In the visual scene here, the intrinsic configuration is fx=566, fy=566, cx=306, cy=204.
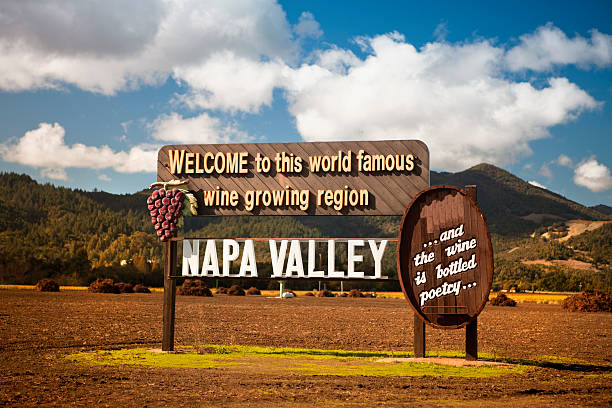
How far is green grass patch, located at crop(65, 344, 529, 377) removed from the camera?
11.8 meters

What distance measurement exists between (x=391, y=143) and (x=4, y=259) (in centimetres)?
8686

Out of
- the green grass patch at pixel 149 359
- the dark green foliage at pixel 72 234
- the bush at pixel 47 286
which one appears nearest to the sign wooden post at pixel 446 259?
the green grass patch at pixel 149 359

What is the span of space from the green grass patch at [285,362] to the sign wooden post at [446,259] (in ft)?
3.68

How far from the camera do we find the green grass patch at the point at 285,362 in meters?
11.8

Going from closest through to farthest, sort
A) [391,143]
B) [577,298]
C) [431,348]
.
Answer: [391,143]
[431,348]
[577,298]

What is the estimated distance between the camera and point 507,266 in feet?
460

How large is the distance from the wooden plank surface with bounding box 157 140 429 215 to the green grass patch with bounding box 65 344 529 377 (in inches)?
143

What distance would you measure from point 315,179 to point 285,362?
15.4 feet

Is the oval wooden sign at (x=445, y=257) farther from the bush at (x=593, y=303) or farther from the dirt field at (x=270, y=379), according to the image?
the bush at (x=593, y=303)

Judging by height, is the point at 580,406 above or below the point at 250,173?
below

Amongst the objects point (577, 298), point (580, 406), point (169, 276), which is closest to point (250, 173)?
point (169, 276)

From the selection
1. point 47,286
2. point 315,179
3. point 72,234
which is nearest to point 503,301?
point 315,179

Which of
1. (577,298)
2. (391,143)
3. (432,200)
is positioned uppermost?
(391,143)

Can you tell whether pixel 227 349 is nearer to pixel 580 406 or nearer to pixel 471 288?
pixel 471 288
